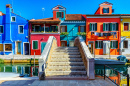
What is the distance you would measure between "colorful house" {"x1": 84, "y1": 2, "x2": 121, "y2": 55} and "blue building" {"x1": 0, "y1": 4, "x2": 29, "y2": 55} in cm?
1084

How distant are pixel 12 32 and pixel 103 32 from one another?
50.6 feet

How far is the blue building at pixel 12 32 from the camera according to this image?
845 inches

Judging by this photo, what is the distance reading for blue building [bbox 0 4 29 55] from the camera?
21.5 meters

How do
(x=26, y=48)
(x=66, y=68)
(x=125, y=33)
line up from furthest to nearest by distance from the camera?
(x=26, y=48) < (x=125, y=33) < (x=66, y=68)

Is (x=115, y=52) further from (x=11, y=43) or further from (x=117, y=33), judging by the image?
(x=11, y=43)

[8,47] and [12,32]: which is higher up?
[12,32]

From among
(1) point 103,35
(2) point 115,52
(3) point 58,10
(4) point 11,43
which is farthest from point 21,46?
(2) point 115,52

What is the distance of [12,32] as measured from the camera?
2172cm

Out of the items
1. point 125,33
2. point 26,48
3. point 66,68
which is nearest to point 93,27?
point 125,33

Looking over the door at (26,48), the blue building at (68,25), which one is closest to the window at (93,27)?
the blue building at (68,25)

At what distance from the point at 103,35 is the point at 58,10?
28.9 ft

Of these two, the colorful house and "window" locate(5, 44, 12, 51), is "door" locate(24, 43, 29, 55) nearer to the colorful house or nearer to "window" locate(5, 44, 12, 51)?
"window" locate(5, 44, 12, 51)

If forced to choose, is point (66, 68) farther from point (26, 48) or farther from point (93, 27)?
point (26, 48)

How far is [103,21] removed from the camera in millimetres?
21297
